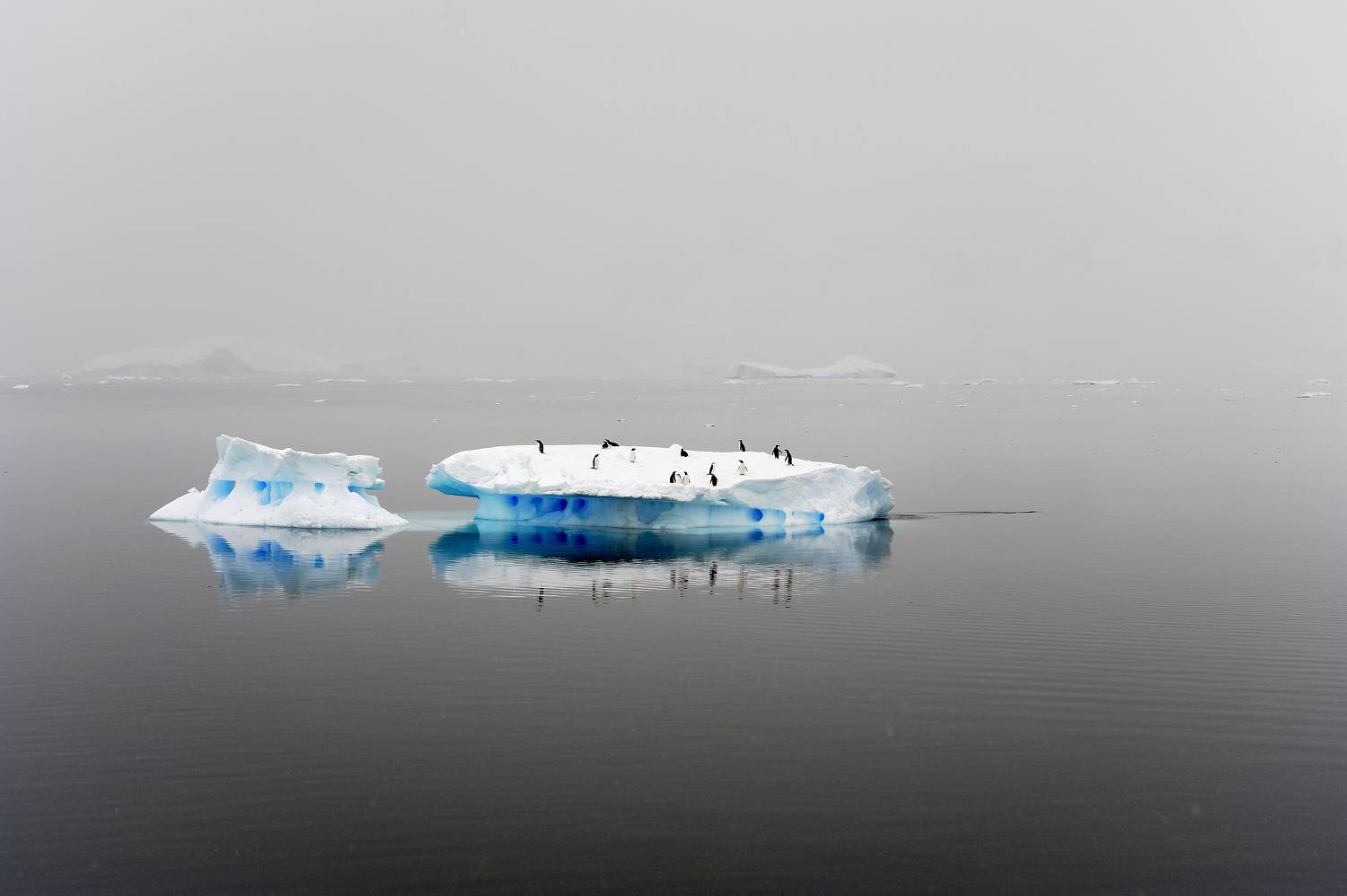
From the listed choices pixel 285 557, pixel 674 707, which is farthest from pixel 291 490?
pixel 674 707

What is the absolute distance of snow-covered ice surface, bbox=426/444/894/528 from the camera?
33.7m

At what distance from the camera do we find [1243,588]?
27.3m

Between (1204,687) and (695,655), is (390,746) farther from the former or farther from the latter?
(1204,687)

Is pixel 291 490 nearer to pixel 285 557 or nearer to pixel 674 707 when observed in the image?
pixel 285 557

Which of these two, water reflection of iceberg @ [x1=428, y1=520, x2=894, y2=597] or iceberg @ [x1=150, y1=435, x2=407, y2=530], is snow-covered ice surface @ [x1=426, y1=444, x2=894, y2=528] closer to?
water reflection of iceberg @ [x1=428, y1=520, x2=894, y2=597]

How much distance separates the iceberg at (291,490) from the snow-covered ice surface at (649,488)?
234 centimetres

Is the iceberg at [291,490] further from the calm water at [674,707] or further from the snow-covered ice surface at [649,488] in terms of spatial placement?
the snow-covered ice surface at [649,488]

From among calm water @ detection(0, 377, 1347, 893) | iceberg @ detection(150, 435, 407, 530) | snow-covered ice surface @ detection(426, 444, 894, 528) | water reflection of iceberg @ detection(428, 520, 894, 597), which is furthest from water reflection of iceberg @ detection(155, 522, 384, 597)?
snow-covered ice surface @ detection(426, 444, 894, 528)

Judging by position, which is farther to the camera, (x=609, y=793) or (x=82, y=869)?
(x=609, y=793)

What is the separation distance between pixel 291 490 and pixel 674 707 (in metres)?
21.4

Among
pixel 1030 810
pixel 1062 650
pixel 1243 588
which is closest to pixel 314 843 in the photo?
pixel 1030 810

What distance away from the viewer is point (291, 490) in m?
35.4

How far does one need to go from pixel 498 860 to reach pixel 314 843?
6.93 ft

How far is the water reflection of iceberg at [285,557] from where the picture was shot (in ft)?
88.3
